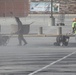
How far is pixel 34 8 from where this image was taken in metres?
80.1

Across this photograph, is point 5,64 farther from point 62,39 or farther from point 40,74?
point 62,39

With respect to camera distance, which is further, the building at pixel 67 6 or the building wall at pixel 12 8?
the building at pixel 67 6

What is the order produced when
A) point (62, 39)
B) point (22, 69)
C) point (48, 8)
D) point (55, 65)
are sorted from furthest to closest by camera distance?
point (48, 8), point (62, 39), point (55, 65), point (22, 69)

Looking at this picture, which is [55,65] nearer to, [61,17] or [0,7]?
[61,17]

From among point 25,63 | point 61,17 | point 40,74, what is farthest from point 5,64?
point 61,17

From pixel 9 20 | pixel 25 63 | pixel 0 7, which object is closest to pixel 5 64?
pixel 25 63

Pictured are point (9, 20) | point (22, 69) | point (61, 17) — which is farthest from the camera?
point (9, 20)

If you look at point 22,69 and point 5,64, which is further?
point 5,64

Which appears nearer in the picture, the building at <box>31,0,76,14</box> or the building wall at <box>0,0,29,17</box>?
the building wall at <box>0,0,29,17</box>

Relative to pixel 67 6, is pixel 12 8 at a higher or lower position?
higher

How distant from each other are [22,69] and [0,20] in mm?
48021

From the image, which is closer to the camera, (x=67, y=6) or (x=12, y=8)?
(x=12, y=8)

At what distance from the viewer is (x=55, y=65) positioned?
55.5 feet

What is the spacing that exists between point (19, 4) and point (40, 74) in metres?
58.8
